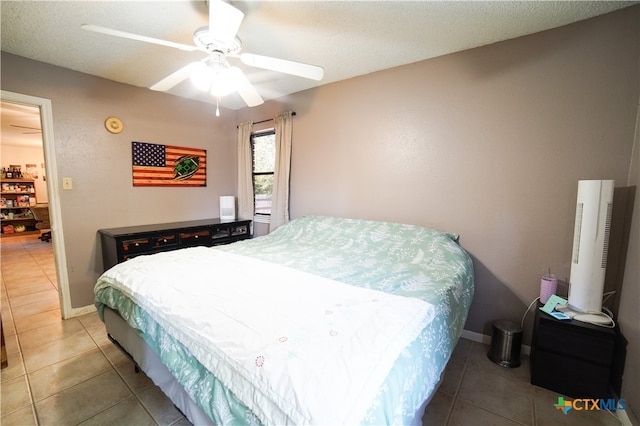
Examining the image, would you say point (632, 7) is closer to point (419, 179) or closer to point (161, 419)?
point (419, 179)

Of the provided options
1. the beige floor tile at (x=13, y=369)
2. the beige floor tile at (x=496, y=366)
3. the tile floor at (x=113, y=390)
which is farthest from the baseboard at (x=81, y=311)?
the beige floor tile at (x=496, y=366)

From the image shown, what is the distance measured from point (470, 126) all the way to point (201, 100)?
10.9 ft

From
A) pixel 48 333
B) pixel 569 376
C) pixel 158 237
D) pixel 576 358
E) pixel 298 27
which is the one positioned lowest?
pixel 48 333

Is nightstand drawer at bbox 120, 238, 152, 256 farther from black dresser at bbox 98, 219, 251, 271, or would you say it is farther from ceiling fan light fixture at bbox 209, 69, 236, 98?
ceiling fan light fixture at bbox 209, 69, 236, 98

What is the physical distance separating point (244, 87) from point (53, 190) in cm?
229

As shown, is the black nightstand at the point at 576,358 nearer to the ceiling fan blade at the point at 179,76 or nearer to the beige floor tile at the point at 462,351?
the beige floor tile at the point at 462,351

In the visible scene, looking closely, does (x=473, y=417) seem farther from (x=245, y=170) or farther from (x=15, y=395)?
(x=245, y=170)

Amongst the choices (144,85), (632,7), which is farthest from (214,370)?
(144,85)

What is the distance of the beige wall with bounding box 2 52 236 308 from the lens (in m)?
2.59

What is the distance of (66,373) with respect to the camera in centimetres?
190

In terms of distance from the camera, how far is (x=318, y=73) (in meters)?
1.72

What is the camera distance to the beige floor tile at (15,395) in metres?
1.60

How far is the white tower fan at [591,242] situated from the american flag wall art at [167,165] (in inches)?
156

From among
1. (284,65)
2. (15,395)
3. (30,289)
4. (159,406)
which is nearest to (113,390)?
(159,406)
